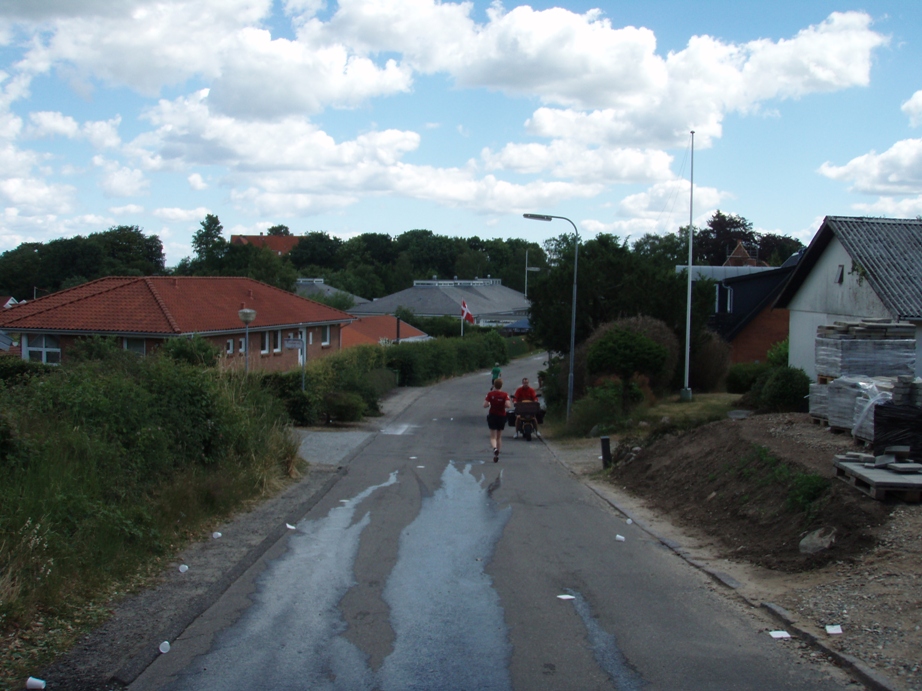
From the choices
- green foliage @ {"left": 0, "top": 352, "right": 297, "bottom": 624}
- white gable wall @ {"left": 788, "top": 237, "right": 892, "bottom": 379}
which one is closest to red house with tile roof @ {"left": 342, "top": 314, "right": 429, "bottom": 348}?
white gable wall @ {"left": 788, "top": 237, "right": 892, "bottom": 379}

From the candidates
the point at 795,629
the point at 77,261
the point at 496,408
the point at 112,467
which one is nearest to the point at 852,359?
the point at 496,408

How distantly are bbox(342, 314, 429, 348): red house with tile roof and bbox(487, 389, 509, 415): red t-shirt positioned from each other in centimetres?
4642

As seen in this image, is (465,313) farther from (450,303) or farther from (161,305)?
(161,305)

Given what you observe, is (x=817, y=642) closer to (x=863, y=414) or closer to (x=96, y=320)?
(x=863, y=414)

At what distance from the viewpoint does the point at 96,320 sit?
38.2m

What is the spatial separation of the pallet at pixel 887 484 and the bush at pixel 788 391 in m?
11.5

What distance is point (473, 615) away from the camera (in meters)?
7.07

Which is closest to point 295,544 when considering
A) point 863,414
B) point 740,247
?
point 863,414

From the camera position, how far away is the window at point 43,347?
38.4 meters

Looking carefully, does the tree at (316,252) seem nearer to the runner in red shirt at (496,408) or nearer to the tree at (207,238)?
the tree at (207,238)

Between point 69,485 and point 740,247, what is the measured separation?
227 feet

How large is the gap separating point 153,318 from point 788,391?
27612mm

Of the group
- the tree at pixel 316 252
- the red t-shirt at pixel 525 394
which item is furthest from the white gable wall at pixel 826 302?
the tree at pixel 316 252

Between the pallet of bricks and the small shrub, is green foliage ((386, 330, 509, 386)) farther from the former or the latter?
the pallet of bricks
